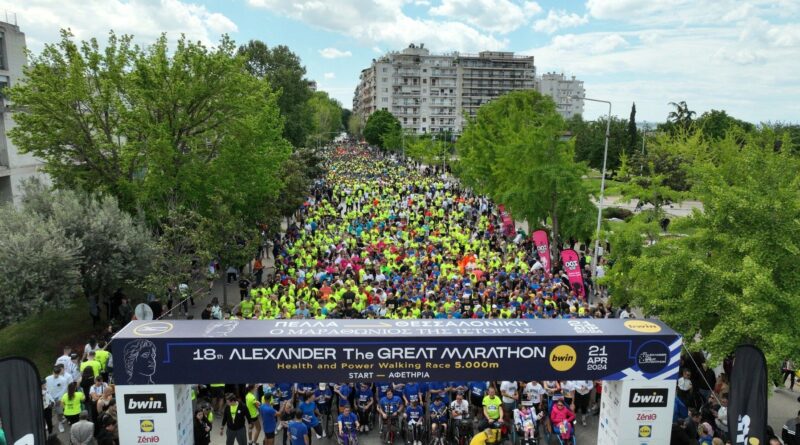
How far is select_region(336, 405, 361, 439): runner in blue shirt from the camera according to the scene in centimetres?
1067

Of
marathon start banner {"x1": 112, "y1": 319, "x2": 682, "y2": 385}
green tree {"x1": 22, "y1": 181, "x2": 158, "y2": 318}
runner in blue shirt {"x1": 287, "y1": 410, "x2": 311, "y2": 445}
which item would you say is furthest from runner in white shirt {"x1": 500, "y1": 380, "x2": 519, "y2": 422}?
green tree {"x1": 22, "y1": 181, "x2": 158, "y2": 318}

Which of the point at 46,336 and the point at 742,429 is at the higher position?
the point at 742,429

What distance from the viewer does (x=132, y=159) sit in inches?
754

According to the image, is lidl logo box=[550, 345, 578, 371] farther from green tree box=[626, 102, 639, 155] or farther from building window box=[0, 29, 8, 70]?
green tree box=[626, 102, 639, 155]

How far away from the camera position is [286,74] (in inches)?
1997

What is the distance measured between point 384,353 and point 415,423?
2481 mm

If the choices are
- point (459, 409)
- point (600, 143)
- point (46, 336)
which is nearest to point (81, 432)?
point (459, 409)

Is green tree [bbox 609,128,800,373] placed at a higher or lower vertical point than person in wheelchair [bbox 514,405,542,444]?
higher

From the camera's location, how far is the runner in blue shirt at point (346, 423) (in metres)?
10.7

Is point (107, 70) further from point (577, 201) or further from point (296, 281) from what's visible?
point (577, 201)

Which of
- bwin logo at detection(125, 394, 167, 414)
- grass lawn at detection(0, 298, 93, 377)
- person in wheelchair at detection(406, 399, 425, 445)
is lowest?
grass lawn at detection(0, 298, 93, 377)

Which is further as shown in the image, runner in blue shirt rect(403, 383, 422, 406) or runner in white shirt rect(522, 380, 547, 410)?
runner in white shirt rect(522, 380, 547, 410)

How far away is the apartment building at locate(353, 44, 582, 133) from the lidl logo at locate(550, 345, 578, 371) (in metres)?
121

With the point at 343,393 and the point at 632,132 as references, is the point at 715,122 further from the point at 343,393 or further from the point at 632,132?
the point at 343,393
